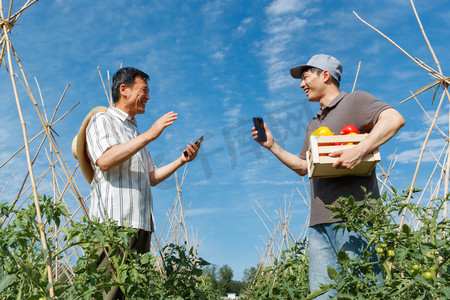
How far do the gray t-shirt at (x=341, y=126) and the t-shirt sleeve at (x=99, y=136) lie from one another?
0.97 meters

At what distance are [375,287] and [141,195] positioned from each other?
1.10m

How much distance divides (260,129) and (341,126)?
1.45 ft

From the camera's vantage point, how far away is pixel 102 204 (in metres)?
1.89

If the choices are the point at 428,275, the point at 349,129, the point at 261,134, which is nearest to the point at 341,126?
the point at 349,129

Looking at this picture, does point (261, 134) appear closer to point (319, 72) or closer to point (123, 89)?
point (319, 72)

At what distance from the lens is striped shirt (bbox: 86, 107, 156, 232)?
1.88 meters

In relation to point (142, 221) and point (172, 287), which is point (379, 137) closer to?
point (142, 221)

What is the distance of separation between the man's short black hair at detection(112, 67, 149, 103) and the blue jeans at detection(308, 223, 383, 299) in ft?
3.87

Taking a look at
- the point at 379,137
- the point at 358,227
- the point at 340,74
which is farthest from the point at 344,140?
the point at 340,74

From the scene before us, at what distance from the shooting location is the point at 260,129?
2115mm

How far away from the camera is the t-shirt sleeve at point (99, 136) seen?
6.24ft

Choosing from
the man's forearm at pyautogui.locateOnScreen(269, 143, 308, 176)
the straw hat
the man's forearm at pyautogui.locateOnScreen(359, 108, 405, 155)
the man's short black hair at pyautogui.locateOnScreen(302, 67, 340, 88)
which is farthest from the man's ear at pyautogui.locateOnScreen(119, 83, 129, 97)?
the man's forearm at pyautogui.locateOnScreen(359, 108, 405, 155)

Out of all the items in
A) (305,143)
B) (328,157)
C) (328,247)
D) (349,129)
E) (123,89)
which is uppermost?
(123,89)

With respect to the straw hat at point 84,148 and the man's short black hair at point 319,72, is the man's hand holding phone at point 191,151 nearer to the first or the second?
the straw hat at point 84,148
